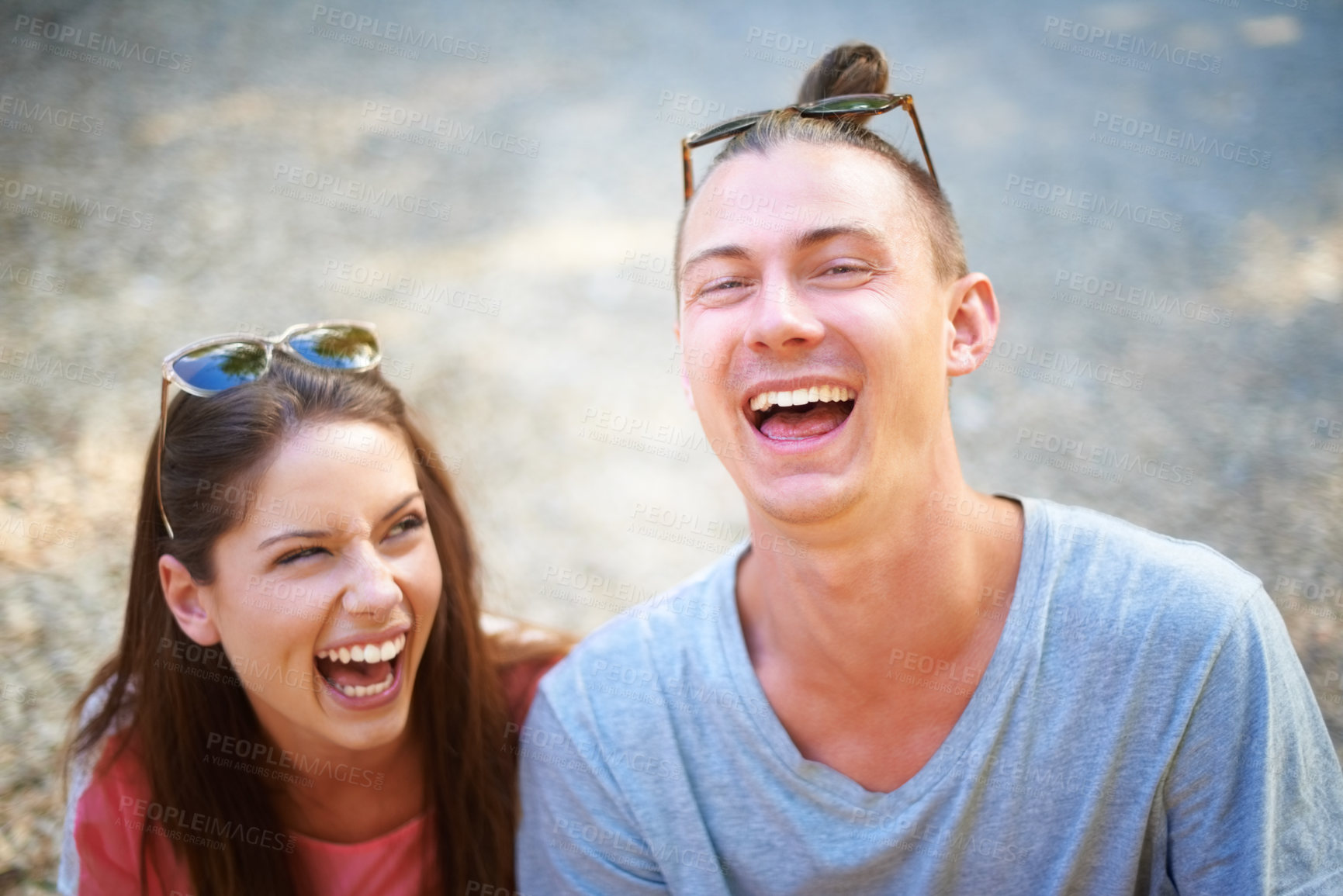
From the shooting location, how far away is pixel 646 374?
677 centimetres

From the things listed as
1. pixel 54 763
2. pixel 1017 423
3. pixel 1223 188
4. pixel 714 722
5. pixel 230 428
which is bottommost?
pixel 54 763

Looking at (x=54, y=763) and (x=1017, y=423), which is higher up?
(x=1017, y=423)

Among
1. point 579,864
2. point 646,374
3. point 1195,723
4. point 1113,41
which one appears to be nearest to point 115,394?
point 646,374

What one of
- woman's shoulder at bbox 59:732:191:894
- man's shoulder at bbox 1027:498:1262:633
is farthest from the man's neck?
woman's shoulder at bbox 59:732:191:894

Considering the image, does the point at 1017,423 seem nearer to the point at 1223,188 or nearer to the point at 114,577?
the point at 1223,188

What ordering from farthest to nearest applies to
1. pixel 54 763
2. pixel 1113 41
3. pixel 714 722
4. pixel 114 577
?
pixel 1113 41, pixel 114 577, pixel 54 763, pixel 714 722

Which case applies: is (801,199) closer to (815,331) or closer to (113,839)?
(815,331)

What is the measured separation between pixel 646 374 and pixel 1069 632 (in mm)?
4587

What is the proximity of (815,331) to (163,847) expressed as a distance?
93.8 inches

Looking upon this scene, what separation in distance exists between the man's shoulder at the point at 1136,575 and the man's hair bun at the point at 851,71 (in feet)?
4.03

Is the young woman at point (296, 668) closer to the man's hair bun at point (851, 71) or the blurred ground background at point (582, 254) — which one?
the blurred ground background at point (582, 254)

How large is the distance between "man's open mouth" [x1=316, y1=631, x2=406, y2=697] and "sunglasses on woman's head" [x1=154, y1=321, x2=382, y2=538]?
60cm

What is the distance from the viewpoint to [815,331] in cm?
235

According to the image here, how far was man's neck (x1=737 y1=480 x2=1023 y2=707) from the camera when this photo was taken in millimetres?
2467
